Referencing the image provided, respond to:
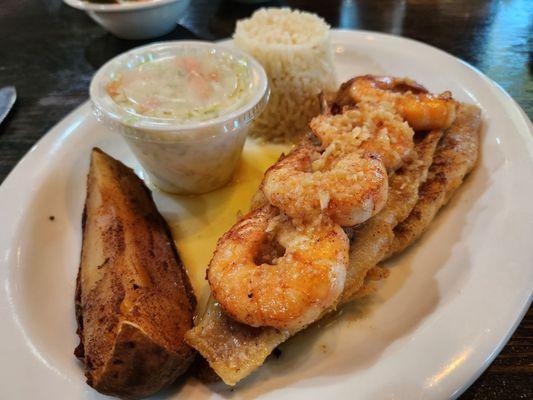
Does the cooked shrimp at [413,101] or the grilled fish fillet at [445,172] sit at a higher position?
the cooked shrimp at [413,101]

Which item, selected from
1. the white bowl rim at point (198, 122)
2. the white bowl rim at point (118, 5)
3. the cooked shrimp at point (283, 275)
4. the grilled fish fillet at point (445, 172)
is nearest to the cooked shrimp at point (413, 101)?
the grilled fish fillet at point (445, 172)

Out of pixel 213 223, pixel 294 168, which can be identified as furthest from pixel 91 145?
pixel 294 168

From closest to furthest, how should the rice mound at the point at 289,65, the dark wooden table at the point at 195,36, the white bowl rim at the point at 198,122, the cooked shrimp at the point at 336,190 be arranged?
the cooked shrimp at the point at 336,190
the white bowl rim at the point at 198,122
the rice mound at the point at 289,65
the dark wooden table at the point at 195,36

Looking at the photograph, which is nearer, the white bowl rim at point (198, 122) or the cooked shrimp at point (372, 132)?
the cooked shrimp at point (372, 132)

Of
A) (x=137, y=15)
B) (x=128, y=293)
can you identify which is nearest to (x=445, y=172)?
(x=128, y=293)

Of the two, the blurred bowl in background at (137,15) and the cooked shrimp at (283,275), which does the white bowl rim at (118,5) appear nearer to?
the blurred bowl in background at (137,15)
